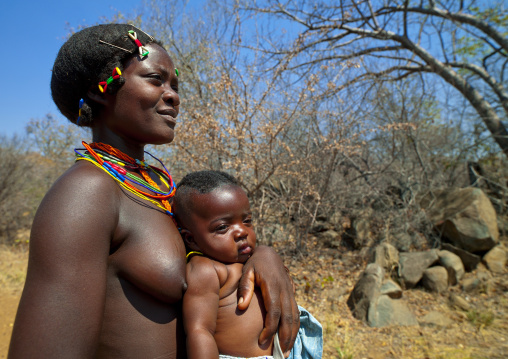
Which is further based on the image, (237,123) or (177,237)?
(237,123)

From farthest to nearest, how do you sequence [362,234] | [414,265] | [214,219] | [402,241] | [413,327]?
[362,234] → [402,241] → [414,265] → [413,327] → [214,219]

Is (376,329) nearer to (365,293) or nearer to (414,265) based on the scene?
(365,293)

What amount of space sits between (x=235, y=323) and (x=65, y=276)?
0.73m

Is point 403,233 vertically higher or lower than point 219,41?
lower

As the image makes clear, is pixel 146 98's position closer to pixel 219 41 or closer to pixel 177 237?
pixel 177 237

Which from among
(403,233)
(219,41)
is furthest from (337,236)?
(219,41)

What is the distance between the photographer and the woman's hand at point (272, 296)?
4.70 feet

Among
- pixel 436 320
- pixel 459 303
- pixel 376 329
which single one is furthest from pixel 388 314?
pixel 459 303

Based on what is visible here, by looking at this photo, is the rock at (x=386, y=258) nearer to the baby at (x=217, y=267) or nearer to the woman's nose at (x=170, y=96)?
the baby at (x=217, y=267)

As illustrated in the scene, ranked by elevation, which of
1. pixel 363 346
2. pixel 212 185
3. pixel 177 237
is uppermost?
pixel 212 185

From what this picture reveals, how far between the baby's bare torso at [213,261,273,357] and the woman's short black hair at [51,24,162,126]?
89 cm

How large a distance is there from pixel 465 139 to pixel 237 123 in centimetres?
566

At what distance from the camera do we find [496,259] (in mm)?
6137

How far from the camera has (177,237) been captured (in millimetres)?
1391
